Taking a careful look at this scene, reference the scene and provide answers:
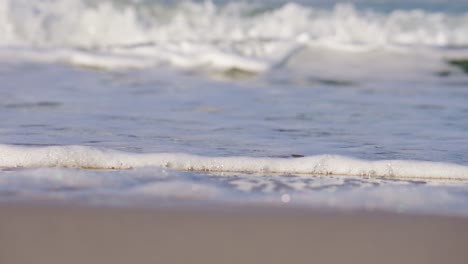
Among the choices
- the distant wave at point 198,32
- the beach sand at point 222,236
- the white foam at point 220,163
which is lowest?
the beach sand at point 222,236

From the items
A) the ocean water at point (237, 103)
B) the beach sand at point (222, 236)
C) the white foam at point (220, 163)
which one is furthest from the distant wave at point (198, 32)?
the beach sand at point (222, 236)

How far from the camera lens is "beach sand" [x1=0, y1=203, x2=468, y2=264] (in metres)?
1.33

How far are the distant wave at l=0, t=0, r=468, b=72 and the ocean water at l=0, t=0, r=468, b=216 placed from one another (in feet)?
0.05

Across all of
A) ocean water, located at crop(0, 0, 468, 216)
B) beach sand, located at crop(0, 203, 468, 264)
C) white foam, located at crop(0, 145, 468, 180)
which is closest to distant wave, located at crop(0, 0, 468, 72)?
ocean water, located at crop(0, 0, 468, 216)

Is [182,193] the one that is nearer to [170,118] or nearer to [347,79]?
[170,118]

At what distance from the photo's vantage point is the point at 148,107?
3545 millimetres

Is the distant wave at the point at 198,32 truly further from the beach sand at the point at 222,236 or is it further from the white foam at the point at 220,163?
the beach sand at the point at 222,236

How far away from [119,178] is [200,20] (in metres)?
5.42

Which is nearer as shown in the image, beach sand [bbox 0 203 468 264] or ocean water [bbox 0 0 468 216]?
beach sand [bbox 0 203 468 264]

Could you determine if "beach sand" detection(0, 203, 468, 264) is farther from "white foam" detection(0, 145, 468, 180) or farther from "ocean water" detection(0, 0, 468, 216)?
"white foam" detection(0, 145, 468, 180)

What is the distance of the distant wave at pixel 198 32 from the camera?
569 cm

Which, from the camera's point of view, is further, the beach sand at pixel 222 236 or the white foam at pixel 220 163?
the white foam at pixel 220 163

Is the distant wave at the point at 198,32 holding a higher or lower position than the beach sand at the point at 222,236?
higher

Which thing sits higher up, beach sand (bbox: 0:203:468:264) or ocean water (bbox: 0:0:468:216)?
ocean water (bbox: 0:0:468:216)
